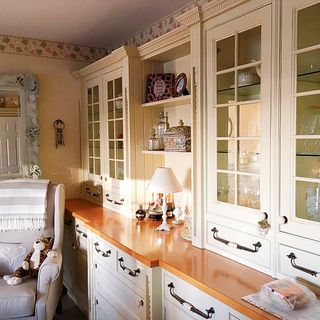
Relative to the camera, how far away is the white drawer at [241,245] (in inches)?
62.1

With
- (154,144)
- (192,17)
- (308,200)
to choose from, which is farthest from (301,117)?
(154,144)

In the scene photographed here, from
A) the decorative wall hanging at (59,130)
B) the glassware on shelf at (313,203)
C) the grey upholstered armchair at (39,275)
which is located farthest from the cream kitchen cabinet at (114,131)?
the glassware on shelf at (313,203)

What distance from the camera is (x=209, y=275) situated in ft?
5.12

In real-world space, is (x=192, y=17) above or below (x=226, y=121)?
above

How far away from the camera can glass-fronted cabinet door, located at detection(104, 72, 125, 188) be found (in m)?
2.83

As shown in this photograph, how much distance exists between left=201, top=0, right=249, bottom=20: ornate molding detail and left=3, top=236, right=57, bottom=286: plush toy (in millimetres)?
1805

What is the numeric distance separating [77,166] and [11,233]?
111 centimetres

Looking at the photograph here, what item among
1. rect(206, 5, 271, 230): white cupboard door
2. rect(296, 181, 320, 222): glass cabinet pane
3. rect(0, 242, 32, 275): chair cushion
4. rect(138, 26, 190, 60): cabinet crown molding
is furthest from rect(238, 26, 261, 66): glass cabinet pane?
rect(0, 242, 32, 275): chair cushion

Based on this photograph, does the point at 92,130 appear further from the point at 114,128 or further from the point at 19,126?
the point at 19,126

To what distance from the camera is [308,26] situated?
54.2 inches

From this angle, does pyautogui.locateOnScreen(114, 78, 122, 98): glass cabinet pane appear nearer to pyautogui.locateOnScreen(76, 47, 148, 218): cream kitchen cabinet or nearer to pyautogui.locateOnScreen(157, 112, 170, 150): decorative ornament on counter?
pyautogui.locateOnScreen(76, 47, 148, 218): cream kitchen cabinet

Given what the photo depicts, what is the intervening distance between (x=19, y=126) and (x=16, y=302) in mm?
1672

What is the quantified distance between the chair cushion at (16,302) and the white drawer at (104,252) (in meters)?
0.46

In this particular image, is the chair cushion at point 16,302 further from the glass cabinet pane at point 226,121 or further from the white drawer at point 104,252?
the glass cabinet pane at point 226,121
